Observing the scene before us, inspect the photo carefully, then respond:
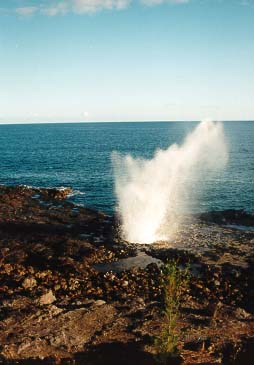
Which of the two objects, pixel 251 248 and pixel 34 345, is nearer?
pixel 34 345

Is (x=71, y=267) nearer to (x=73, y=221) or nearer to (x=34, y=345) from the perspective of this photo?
(x=34, y=345)

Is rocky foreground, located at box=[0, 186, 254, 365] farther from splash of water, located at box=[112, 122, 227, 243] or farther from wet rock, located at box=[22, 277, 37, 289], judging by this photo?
splash of water, located at box=[112, 122, 227, 243]

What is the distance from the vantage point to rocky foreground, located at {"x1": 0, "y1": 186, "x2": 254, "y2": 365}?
22391 millimetres

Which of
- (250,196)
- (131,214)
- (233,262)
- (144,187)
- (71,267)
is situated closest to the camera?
(71,267)

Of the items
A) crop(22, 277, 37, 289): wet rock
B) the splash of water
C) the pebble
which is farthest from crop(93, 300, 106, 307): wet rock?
the splash of water

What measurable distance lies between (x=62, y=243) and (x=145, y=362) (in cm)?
2344

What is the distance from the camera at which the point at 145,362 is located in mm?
21328

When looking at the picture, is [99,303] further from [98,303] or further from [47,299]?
[47,299]

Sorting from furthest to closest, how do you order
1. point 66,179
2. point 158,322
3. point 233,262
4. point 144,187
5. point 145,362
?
point 66,179 → point 144,187 → point 233,262 → point 158,322 → point 145,362

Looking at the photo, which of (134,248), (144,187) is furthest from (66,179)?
(134,248)

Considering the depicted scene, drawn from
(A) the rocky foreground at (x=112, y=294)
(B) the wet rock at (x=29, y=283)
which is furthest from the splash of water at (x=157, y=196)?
(B) the wet rock at (x=29, y=283)

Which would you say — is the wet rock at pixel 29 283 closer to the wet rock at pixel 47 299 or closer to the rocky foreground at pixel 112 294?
the rocky foreground at pixel 112 294

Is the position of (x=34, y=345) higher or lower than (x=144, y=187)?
lower

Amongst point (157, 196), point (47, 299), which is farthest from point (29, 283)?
point (157, 196)
